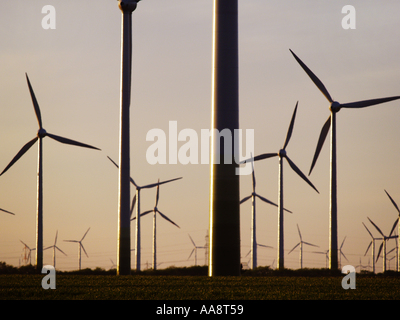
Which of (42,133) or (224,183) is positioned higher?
(42,133)

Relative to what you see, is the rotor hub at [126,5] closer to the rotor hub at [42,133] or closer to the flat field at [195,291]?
the rotor hub at [42,133]

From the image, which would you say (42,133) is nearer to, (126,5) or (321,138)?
(126,5)

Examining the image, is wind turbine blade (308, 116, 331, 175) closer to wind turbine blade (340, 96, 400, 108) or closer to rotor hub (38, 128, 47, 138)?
wind turbine blade (340, 96, 400, 108)

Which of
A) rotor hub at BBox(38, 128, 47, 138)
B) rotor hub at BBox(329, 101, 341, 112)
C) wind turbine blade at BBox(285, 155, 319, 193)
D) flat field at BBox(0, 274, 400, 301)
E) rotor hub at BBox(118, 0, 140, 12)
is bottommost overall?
flat field at BBox(0, 274, 400, 301)

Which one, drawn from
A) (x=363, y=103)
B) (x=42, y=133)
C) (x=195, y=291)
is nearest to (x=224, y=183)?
(x=195, y=291)

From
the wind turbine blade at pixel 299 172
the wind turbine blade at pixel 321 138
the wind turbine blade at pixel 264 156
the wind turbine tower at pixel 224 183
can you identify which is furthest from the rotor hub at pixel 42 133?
the wind turbine blade at pixel 299 172

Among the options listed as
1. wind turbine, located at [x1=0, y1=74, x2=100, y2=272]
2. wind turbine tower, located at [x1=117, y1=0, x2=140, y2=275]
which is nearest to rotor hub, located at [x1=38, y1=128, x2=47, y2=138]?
wind turbine, located at [x1=0, y1=74, x2=100, y2=272]

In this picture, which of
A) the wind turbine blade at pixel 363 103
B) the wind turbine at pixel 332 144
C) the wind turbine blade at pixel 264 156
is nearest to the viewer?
the wind turbine at pixel 332 144

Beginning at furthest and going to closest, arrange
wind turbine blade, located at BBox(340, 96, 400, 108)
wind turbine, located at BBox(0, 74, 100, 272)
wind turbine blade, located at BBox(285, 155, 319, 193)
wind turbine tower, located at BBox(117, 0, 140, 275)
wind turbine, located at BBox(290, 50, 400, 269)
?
wind turbine blade, located at BBox(285, 155, 319, 193), wind turbine blade, located at BBox(340, 96, 400, 108), wind turbine, located at BBox(0, 74, 100, 272), wind turbine, located at BBox(290, 50, 400, 269), wind turbine tower, located at BBox(117, 0, 140, 275)

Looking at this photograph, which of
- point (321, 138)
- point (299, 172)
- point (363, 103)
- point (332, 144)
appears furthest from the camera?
point (299, 172)

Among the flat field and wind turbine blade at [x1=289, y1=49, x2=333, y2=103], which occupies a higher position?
wind turbine blade at [x1=289, y1=49, x2=333, y2=103]

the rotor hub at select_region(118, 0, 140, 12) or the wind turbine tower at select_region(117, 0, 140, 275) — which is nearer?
the wind turbine tower at select_region(117, 0, 140, 275)

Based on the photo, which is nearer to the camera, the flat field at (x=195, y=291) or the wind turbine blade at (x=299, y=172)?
the flat field at (x=195, y=291)
